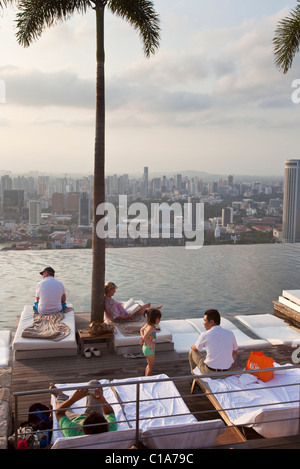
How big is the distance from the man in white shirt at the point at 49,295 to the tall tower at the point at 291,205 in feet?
42.0

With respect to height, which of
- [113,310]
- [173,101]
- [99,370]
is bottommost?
[99,370]

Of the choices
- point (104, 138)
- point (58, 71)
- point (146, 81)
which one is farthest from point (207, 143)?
point (104, 138)

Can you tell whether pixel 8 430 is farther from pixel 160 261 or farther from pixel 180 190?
pixel 180 190

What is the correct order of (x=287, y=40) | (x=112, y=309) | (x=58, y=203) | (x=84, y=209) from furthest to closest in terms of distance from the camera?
(x=58, y=203) → (x=84, y=209) → (x=287, y=40) → (x=112, y=309)

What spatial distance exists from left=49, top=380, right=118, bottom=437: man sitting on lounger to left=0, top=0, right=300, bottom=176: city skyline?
25.6 ft

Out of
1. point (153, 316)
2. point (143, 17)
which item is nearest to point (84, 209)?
point (143, 17)

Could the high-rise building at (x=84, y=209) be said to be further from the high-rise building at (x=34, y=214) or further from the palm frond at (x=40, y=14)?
the palm frond at (x=40, y=14)

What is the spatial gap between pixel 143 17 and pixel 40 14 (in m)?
1.56

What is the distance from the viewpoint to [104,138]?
697cm

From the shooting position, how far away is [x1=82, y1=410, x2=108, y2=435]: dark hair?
139 inches

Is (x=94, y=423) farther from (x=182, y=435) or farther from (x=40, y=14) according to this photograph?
(x=40, y=14)

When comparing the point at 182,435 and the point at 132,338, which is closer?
the point at 182,435

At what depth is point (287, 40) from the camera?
30.3 feet

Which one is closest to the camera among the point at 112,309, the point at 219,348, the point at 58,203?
the point at 219,348
